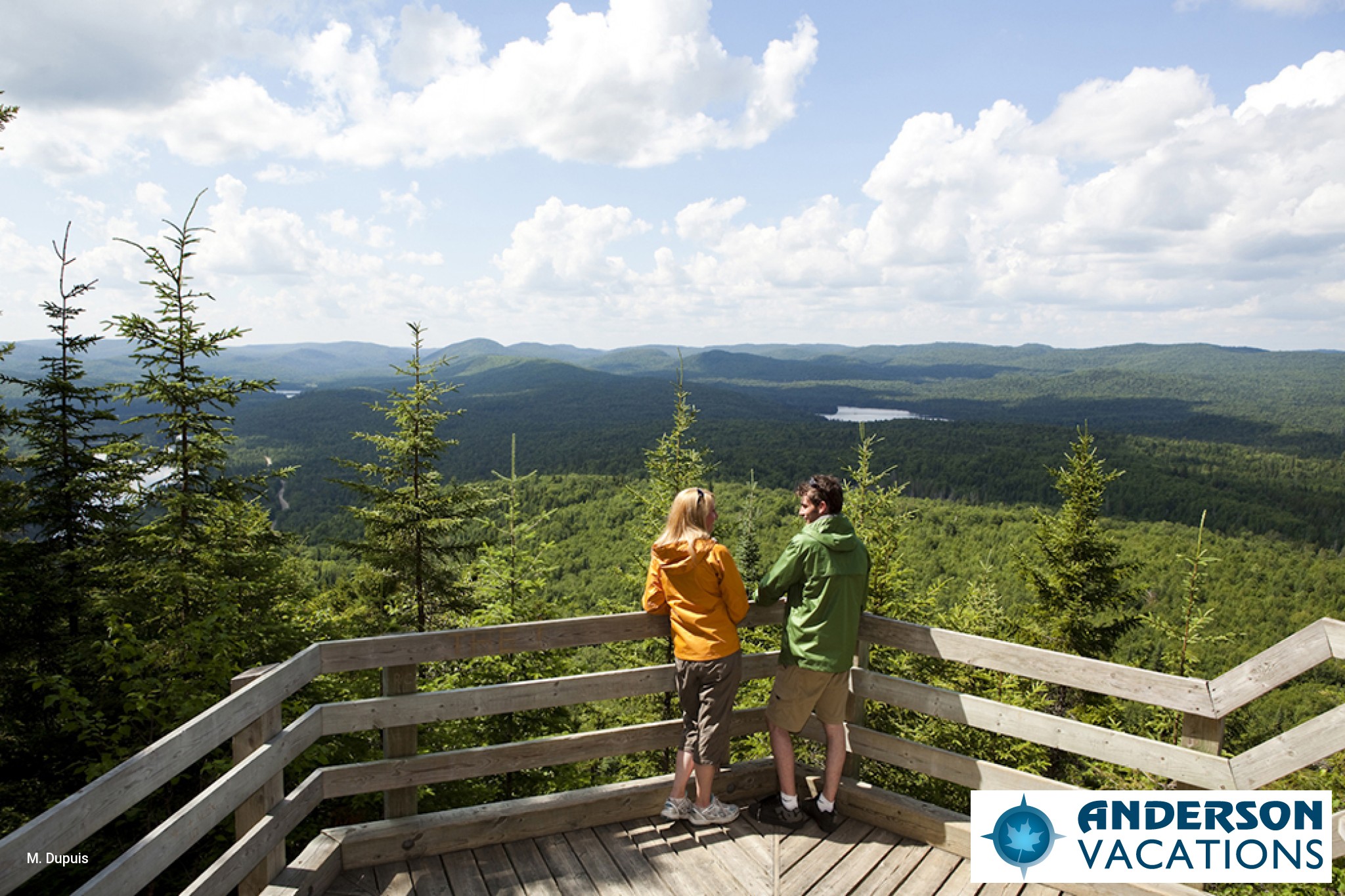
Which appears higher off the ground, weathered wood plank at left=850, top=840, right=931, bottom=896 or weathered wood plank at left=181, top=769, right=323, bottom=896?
weathered wood plank at left=181, top=769, right=323, bottom=896

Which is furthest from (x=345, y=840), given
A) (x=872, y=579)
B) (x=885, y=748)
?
(x=872, y=579)

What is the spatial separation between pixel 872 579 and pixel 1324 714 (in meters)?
9.05

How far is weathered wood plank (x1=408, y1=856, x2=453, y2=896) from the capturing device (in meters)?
3.20

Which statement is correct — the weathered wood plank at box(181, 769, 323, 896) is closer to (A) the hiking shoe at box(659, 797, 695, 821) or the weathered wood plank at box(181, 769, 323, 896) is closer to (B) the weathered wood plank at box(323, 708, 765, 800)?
(B) the weathered wood plank at box(323, 708, 765, 800)

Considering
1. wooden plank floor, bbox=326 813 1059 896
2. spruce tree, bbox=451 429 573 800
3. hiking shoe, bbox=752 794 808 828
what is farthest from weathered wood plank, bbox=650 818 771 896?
spruce tree, bbox=451 429 573 800

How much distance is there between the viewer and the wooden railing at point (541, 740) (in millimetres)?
2385

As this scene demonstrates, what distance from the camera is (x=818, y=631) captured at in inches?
144

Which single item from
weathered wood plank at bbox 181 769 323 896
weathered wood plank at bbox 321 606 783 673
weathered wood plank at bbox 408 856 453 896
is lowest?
weathered wood plank at bbox 408 856 453 896

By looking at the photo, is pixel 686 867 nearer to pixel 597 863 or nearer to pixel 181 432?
pixel 597 863

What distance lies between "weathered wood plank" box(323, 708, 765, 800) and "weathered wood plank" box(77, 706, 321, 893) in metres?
0.27

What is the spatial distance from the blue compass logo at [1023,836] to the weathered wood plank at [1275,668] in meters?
0.97

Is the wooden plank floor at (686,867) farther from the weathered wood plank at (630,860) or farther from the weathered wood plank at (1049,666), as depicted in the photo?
the weathered wood plank at (1049,666)

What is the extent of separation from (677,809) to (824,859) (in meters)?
0.81

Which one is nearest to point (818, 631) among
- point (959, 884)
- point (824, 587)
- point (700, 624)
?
point (824, 587)
